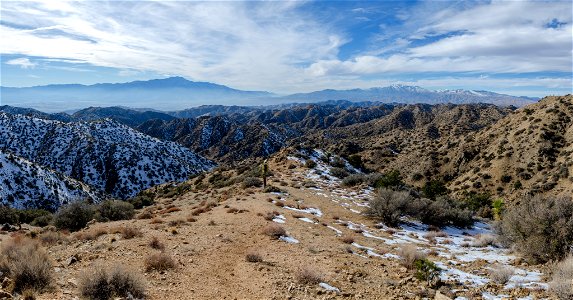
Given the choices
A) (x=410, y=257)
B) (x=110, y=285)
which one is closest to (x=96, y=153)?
(x=110, y=285)

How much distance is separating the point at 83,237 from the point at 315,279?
9.41m

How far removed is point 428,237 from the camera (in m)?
18.6

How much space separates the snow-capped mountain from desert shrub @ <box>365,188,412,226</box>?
6688 cm

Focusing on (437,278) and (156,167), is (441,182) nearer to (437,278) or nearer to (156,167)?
(437,278)

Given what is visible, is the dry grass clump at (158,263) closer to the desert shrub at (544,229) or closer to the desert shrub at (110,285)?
the desert shrub at (110,285)

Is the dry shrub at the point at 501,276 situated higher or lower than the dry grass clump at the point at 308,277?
lower

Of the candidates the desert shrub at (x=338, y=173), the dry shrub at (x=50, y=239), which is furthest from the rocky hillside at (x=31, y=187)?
the dry shrub at (x=50, y=239)

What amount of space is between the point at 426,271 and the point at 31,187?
54.7m

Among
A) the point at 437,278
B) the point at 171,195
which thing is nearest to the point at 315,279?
the point at 437,278

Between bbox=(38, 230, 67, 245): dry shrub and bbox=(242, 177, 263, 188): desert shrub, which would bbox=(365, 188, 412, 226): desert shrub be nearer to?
bbox=(242, 177, 263, 188): desert shrub

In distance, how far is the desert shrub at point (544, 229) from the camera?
11719 millimetres

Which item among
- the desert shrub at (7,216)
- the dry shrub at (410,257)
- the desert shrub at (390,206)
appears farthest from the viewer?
the desert shrub at (7,216)

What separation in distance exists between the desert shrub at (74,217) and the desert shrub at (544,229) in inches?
866

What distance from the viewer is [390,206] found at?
21828mm
